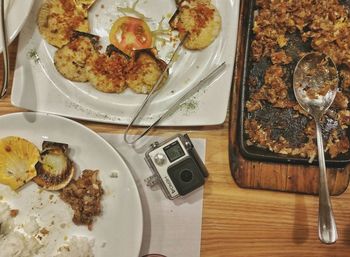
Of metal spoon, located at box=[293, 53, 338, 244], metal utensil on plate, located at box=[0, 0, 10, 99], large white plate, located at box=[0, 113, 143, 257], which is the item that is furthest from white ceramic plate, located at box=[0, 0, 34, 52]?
metal spoon, located at box=[293, 53, 338, 244]

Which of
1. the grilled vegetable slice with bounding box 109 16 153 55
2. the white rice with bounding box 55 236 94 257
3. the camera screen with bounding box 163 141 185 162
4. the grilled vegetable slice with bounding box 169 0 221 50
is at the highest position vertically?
the grilled vegetable slice with bounding box 169 0 221 50

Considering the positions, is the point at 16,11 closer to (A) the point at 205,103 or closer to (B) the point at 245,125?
(A) the point at 205,103

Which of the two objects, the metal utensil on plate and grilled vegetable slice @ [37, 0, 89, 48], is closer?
the metal utensil on plate

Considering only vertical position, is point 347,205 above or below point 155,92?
below

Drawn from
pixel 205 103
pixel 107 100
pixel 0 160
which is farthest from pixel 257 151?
pixel 0 160

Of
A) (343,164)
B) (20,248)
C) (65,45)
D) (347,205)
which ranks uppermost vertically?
(65,45)

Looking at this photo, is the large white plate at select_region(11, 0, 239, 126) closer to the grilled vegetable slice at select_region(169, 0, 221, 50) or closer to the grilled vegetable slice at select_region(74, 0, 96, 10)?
the grilled vegetable slice at select_region(169, 0, 221, 50)

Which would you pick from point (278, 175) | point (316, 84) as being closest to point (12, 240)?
point (278, 175)

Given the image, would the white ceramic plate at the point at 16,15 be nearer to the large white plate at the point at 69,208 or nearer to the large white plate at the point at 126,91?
the large white plate at the point at 126,91
